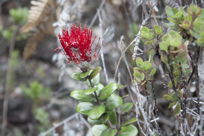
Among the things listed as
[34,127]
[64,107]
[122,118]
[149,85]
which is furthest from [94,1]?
[149,85]

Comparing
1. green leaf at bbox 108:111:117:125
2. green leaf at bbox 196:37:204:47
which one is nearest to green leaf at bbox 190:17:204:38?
green leaf at bbox 196:37:204:47

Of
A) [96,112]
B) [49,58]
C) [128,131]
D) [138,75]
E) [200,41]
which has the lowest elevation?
[49,58]

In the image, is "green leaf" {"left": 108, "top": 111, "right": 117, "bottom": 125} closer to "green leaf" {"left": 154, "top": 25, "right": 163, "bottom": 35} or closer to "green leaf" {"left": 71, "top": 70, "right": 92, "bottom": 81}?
"green leaf" {"left": 71, "top": 70, "right": 92, "bottom": 81}

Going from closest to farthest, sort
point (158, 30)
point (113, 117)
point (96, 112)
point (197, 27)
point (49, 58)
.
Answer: point (197, 27) → point (158, 30) → point (96, 112) → point (113, 117) → point (49, 58)

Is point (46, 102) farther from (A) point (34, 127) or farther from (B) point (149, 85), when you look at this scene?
(B) point (149, 85)

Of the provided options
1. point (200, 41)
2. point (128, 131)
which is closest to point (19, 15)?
point (128, 131)

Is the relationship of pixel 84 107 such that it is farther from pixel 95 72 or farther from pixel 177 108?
pixel 177 108
